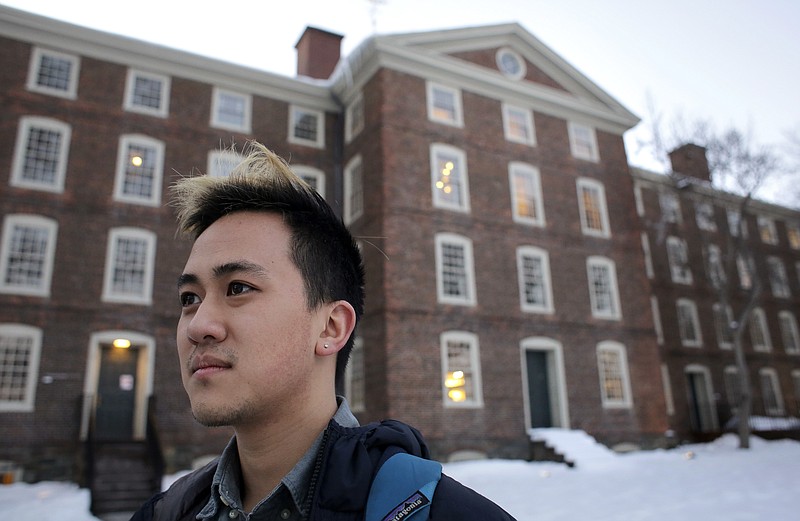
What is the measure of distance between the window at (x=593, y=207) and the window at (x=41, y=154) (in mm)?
17728

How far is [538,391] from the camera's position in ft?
63.8

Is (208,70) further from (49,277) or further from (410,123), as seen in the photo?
(49,277)

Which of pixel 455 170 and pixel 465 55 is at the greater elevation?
pixel 465 55

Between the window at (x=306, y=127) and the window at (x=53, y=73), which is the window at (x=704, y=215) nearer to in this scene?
the window at (x=306, y=127)

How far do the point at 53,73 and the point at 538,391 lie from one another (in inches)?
734

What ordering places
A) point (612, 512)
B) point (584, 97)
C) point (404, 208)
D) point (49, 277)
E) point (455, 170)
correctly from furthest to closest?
point (584, 97) → point (455, 170) → point (404, 208) → point (49, 277) → point (612, 512)

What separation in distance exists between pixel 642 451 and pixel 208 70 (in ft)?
65.1

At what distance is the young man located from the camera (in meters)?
1.42

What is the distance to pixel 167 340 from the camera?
17.3 m

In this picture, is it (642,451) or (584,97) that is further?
(584,97)

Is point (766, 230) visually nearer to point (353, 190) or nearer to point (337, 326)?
point (353, 190)

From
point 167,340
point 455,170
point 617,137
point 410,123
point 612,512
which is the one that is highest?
point 617,137

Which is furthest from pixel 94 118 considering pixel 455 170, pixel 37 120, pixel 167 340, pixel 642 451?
pixel 642 451

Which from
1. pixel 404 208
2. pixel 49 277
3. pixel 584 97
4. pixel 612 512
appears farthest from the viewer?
pixel 584 97
